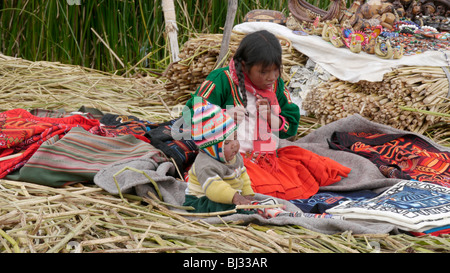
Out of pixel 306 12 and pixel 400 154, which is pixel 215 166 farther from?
pixel 306 12

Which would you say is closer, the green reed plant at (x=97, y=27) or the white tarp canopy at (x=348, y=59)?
the white tarp canopy at (x=348, y=59)

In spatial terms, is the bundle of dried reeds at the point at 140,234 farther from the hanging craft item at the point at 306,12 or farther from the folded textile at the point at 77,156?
the hanging craft item at the point at 306,12

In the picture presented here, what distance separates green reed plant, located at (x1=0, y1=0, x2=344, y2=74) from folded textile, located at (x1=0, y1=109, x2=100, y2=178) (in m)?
2.63

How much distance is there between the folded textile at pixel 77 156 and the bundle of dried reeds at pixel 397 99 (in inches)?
63.5

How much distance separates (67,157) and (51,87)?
210cm

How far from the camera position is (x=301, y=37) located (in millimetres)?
4203

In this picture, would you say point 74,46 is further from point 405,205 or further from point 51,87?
point 405,205

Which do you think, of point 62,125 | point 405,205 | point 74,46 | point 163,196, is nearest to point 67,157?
point 62,125

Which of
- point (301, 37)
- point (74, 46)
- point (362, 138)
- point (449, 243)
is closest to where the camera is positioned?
point (449, 243)

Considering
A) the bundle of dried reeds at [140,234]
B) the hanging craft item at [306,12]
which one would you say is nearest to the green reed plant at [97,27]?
the hanging craft item at [306,12]

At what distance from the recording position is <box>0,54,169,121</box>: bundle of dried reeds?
413 cm

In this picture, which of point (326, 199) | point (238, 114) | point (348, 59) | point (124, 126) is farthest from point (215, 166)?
point (348, 59)

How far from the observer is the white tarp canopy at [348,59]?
12.5 ft

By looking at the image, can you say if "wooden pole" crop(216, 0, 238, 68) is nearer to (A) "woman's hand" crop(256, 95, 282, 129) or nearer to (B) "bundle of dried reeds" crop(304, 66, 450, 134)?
(B) "bundle of dried reeds" crop(304, 66, 450, 134)
